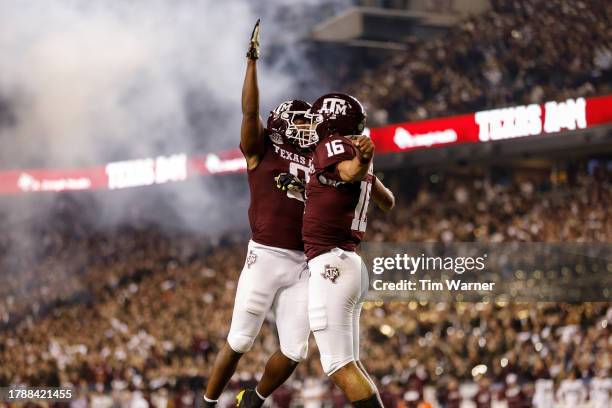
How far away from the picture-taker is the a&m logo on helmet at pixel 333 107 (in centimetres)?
433

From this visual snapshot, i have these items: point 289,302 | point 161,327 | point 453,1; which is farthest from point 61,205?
point 289,302

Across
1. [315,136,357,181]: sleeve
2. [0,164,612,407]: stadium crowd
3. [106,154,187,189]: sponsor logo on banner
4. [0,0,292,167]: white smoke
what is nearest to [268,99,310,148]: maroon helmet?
[315,136,357,181]: sleeve

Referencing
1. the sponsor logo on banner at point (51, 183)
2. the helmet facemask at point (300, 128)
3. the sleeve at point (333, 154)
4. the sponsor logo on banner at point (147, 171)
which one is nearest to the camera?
the sleeve at point (333, 154)

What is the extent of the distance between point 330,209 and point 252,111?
2.09ft

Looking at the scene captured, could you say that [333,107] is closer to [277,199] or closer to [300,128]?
[300,128]

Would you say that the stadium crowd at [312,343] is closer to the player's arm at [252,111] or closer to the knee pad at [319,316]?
the player's arm at [252,111]

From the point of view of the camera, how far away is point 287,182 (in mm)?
4785

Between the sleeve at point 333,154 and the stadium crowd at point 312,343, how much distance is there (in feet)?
16.3

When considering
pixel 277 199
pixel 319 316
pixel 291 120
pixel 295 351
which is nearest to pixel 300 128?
pixel 291 120

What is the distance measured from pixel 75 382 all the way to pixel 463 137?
7.27 meters

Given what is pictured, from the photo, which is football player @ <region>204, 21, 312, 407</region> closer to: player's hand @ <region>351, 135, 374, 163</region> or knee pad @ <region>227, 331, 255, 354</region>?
knee pad @ <region>227, 331, 255, 354</region>

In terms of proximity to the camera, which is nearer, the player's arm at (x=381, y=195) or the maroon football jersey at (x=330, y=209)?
the maroon football jersey at (x=330, y=209)

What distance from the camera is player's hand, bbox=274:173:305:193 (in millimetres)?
4785

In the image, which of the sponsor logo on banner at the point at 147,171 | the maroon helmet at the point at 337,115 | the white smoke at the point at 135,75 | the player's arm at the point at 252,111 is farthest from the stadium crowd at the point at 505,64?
the maroon helmet at the point at 337,115
